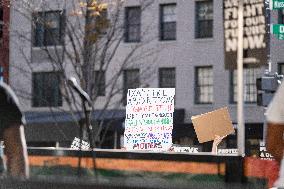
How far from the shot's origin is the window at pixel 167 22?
90.7 ft

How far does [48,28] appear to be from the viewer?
19969mm

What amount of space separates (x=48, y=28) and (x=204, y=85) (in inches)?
348

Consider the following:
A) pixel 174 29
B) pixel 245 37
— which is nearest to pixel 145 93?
pixel 245 37

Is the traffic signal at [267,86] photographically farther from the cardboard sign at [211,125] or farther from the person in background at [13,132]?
the person in background at [13,132]

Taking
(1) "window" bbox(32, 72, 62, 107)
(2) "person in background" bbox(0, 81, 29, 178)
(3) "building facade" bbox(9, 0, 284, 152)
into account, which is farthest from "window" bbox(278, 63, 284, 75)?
(2) "person in background" bbox(0, 81, 29, 178)

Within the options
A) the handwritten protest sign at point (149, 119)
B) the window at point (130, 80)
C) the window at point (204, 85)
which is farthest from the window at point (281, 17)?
the handwritten protest sign at point (149, 119)

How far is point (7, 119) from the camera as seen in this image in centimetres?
448

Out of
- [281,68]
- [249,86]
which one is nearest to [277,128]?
[249,86]

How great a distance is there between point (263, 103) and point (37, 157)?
31.1 ft

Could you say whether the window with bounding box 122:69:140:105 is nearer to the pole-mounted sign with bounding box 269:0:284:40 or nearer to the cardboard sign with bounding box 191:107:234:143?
the pole-mounted sign with bounding box 269:0:284:40

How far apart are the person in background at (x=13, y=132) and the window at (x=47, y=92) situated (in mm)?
19428

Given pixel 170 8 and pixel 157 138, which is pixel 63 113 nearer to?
pixel 170 8

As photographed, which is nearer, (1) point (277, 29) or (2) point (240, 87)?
(2) point (240, 87)

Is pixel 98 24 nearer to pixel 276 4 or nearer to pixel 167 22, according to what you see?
pixel 167 22
